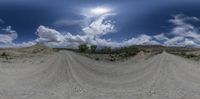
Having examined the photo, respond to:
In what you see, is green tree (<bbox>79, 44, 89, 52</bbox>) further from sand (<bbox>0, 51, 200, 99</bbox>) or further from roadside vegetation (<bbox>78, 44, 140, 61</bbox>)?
sand (<bbox>0, 51, 200, 99</bbox>)

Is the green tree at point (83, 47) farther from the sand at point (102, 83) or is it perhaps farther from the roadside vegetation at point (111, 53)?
the sand at point (102, 83)

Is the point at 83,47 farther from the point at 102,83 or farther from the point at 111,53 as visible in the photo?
the point at 102,83

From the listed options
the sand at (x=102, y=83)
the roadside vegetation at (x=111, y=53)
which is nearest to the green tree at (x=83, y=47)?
the roadside vegetation at (x=111, y=53)

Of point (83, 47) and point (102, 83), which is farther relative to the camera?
point (83, 47)

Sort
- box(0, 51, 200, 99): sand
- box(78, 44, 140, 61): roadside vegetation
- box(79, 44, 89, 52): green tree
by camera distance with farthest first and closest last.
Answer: box(79, 44, 89, 52): green tree
box(78, 44, 140, 61): roadside vegetation
box(0, 51, 200, 99): sand

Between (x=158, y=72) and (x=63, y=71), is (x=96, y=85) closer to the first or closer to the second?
(x=63, y=71)

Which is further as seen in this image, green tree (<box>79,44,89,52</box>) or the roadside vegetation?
green tree (<box>79,44,89,52</box>)

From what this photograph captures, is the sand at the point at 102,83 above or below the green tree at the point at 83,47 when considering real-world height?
below

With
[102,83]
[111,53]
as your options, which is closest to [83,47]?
[111,53]

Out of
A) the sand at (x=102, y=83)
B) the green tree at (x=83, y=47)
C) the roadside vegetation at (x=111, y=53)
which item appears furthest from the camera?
the green tree at (x=83, y=47)

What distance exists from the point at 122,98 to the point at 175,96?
2748mm

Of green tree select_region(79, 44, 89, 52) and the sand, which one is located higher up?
green tree select_region(79, 44, 89, 52)

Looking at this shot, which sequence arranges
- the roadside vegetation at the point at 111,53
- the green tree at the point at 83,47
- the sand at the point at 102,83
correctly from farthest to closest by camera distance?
the green tree at the point at 83,47, the roadside vegetation at the point at 111,53, the sand at the point at 102,83

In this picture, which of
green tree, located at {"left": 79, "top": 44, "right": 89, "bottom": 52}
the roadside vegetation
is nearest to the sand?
the roadside vegetation
